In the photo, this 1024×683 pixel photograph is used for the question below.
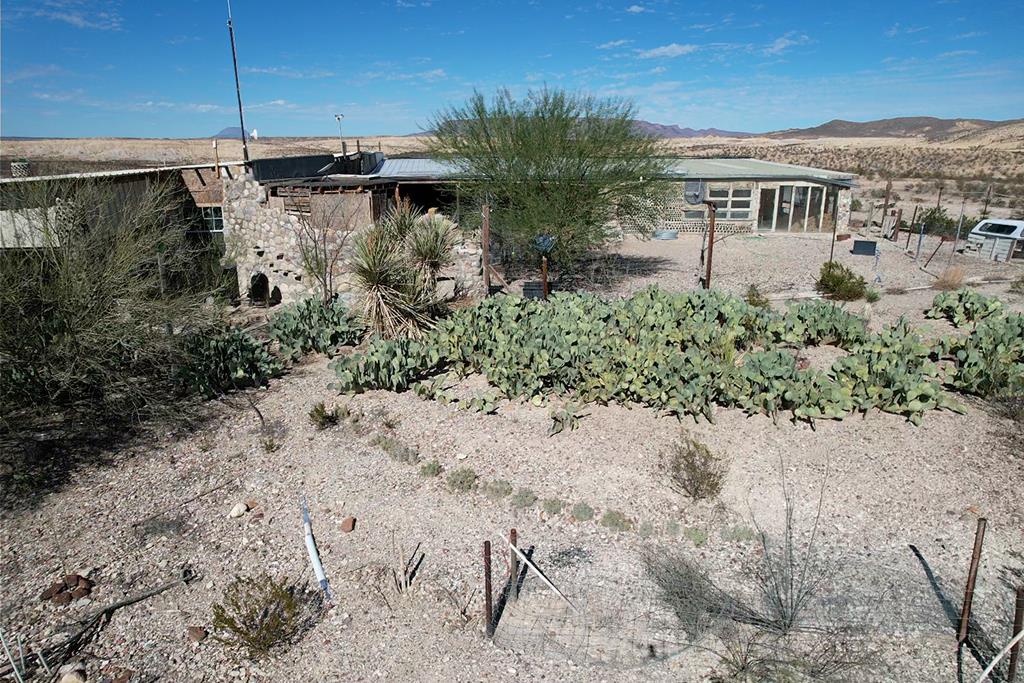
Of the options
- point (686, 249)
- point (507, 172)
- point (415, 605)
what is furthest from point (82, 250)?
point (686, 249)

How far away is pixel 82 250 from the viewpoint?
809 centimetres

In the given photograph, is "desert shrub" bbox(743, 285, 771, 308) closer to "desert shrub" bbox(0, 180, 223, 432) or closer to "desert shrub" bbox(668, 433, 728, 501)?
"desert shrub" bbox(668, 433, 728, 501)

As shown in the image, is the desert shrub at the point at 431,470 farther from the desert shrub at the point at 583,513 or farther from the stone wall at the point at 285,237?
the stone wall at the point at 285,237

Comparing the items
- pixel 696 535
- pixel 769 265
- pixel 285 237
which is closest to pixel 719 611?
A: pixel 696 535

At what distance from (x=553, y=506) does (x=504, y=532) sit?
0.55 metres

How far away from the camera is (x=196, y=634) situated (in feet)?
16.1

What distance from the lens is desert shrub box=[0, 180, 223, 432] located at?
7.61 meters

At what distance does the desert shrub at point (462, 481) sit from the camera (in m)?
6.65

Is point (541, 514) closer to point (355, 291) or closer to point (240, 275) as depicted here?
point (355, 291)

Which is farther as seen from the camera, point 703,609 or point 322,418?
point 322,418

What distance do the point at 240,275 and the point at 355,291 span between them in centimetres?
384

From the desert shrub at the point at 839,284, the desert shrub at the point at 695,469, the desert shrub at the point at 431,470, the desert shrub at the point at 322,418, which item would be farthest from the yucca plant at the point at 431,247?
the desert shrub at the point at 839,284

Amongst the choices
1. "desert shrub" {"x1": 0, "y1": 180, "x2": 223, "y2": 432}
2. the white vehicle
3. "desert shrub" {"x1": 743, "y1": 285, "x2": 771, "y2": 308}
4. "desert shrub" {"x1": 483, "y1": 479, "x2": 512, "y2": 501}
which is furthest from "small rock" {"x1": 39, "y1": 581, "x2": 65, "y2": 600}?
the white vehicle

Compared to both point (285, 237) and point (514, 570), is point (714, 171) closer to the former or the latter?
point (285, 237)
